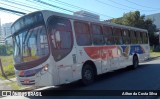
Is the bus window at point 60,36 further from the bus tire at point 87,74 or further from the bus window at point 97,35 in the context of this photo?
the bus window at point 97,35

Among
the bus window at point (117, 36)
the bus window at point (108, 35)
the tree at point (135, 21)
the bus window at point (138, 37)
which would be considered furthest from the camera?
the tree at point (135, 21)

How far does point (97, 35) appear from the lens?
519 inches

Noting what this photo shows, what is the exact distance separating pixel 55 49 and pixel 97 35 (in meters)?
3.83

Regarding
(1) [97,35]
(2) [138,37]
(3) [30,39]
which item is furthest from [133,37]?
(3) [30,39]

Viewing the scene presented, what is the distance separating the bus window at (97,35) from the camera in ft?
42.2

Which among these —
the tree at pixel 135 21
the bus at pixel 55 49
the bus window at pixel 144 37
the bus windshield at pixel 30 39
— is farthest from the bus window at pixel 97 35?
the tree at pixel 135 21

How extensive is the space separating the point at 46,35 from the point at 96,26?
13.8ft

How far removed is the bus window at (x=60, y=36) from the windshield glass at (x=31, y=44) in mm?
329

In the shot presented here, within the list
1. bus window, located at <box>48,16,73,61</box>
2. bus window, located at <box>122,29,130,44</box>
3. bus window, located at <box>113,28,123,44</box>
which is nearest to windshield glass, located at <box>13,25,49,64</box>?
bus window, located at <box>48,16,73,61</box>

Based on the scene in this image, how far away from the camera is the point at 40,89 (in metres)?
11.8

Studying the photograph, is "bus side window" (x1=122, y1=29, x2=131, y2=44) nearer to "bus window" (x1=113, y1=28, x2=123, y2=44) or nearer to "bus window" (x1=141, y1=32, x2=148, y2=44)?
"bus window" (x1=113, y1=28, x2=123, y2=44)

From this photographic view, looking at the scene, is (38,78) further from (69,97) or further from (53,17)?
(53,17)

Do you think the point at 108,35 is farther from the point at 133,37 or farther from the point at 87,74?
the point at 133,37

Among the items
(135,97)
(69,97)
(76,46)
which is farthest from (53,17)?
(135,97)
